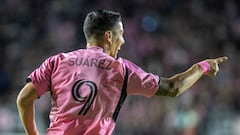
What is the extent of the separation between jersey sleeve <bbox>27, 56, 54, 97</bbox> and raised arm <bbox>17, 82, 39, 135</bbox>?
0.10 feet

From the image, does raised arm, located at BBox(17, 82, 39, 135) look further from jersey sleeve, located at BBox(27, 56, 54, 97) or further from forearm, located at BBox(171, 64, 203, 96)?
forearm, located at BBox(171, 64, 203, 96)

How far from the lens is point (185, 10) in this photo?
13.5 meters

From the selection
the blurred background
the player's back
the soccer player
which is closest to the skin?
the soccer player

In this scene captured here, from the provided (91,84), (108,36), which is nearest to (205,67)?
(108,36)

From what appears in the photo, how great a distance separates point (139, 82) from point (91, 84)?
29 centimetres

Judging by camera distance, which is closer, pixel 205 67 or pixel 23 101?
pixel 23 101

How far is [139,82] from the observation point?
4711 mm

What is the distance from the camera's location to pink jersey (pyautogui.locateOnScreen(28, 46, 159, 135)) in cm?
459

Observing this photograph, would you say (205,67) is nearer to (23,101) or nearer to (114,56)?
(114,56)

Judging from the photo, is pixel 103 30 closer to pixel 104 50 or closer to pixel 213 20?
pixel 104 50

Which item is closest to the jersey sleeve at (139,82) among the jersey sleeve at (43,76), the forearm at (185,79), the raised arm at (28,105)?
the forearm at (185,79)

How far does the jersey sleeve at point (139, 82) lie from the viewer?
4695mm

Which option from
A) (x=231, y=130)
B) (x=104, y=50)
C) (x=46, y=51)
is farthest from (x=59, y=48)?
(x=104, y=50)

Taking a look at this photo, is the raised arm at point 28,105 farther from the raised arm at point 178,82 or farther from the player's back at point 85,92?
the raised arm at point 178,82
